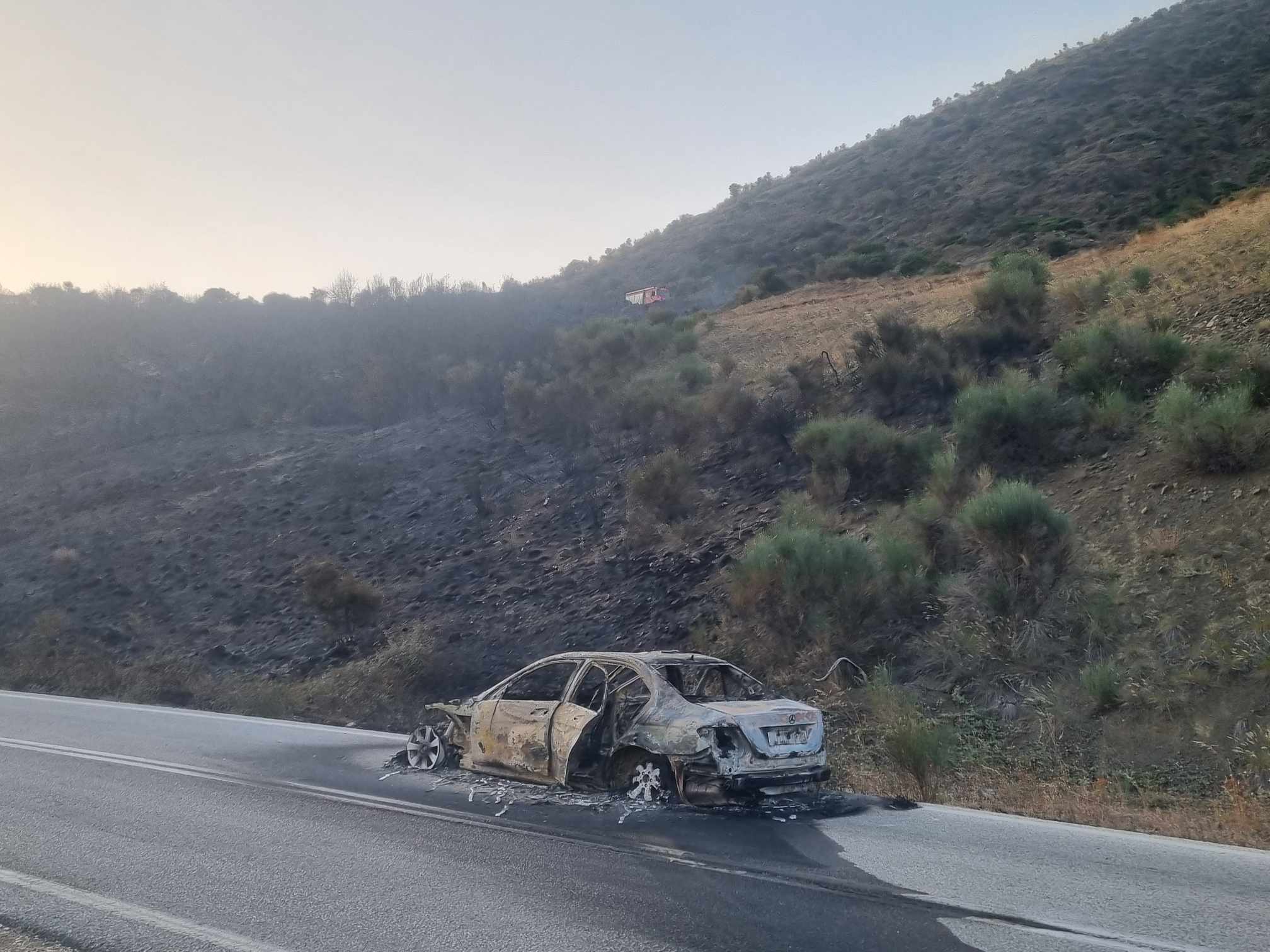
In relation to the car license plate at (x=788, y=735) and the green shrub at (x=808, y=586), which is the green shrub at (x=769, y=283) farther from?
the car license plate at (x=788, y=735)

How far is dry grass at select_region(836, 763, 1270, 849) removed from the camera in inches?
283

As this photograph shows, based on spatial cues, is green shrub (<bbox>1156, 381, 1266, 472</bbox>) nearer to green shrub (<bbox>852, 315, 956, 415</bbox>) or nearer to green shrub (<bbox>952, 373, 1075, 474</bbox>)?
green shrub (<bbox>952, 373, 1075, 474</bbox>)

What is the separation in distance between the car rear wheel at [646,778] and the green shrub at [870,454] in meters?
10.2

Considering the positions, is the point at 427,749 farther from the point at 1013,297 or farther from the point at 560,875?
the point at 1013,297

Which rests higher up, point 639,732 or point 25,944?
point 25,944

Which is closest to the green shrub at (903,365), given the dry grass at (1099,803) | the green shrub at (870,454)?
the green shrub at (870,454)

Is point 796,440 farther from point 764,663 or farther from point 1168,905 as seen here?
point 1168,905

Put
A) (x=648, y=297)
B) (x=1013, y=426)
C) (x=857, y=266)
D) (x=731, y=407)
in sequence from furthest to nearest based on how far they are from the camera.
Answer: (x=648, y=297) < (x=857, y=266) < (x=731, y=407) < (x=1013, y=426)

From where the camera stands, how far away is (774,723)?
764 cm

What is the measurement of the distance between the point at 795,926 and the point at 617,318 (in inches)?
1266

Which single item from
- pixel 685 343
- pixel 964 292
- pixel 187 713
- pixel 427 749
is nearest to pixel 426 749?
pixel 427 749

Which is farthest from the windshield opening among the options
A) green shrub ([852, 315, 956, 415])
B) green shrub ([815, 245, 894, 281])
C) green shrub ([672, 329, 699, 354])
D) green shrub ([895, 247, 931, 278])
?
green shrub ([815, 245, 894, 281])

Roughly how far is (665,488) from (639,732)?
11899 mm

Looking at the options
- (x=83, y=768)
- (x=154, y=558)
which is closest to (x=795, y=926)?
(x=83, y=768)
